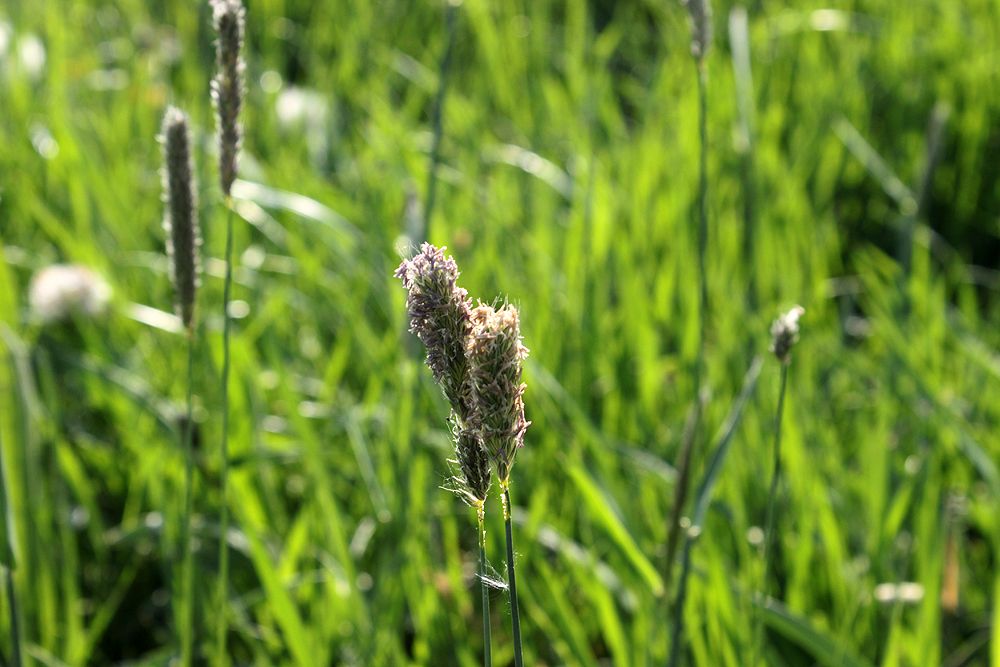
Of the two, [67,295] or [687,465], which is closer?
[687,465]

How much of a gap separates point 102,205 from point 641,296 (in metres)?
1.24

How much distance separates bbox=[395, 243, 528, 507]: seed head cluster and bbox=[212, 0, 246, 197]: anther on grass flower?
0.27 meters

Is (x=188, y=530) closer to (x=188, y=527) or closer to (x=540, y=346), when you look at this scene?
(x=188, y=527)

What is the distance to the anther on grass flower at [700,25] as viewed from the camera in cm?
89

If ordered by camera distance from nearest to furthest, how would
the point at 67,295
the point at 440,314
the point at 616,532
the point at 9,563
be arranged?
the point at 440,314, the point at 9,563, the point at 616,532, the point at 67,295

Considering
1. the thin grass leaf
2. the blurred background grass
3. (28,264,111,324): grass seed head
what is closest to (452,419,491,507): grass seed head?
the blurred background grass

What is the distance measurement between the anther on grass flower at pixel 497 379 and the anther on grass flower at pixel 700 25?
536 millimetres

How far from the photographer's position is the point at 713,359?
1.56 metres

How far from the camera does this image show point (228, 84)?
66cm

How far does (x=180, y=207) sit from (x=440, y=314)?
36 cm

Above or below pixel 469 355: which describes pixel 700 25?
above

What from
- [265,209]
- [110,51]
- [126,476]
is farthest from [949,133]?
[110,51]

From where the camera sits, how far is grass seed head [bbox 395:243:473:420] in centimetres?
47

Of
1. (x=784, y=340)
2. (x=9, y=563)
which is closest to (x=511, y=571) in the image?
(x=784, y=340)
